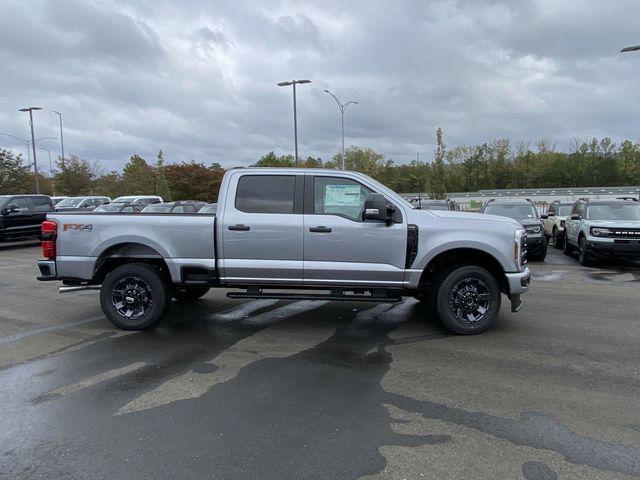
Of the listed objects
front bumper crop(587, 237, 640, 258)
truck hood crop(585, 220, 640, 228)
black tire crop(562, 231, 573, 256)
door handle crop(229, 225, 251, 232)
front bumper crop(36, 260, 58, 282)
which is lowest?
black tire crop(562, 231, 573, 256)


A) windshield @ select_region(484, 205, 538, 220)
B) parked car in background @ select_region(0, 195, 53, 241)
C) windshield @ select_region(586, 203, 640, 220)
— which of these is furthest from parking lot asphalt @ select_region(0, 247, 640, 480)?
parked car in background @ select_region(0, 195, 53, 241)

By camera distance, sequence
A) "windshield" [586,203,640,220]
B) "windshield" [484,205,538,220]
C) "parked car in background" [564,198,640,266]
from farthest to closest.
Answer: "windshield" [484,205,538,220], "windshield" [586,203,640,220], "parked car in background" [564,198,640,266]

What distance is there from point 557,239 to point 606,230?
574 centimetres

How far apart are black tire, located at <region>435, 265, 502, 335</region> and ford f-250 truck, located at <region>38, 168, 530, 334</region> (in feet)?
0.04

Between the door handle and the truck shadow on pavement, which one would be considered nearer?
the truck shadow on pavement

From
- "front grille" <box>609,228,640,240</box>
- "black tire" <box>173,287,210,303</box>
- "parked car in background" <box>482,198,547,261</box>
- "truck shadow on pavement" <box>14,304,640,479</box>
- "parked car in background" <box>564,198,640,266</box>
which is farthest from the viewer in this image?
"parked car in background" <box>482,198,547,261</box>

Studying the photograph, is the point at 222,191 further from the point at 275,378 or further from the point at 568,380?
the point at 568,380

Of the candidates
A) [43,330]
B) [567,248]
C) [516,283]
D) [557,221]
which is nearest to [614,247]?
[567,248]

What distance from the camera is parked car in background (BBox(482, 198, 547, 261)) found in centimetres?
1330

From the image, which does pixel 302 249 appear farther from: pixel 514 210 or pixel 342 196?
pixel 514 210

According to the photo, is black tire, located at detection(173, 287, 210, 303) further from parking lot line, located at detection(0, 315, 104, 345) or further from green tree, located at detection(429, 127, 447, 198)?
green tree, located at detection(429, 127, 447, 198)

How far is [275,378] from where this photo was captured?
4641 millimetres

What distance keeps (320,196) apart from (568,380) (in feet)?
11.2

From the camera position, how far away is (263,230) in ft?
19.9
